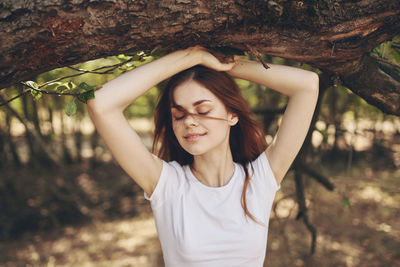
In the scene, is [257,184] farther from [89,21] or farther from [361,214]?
[361,214]

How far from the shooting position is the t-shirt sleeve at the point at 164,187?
6.32 ft

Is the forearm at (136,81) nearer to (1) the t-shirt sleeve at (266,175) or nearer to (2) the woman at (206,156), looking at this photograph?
(2) the woman at (206,156)

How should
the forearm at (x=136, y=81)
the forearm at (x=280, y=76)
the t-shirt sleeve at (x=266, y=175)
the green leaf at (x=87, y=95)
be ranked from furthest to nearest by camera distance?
1. the t-shirt sleeve at (x=266, y=175)
2. the forearm at (x=280, y=76)
3. the forearm at (x=136, y=81)
4. the green leaf at (x=87, y=95)

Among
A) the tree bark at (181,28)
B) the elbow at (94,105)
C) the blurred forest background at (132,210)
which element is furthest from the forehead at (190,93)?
the blurred forest background at (132,210)

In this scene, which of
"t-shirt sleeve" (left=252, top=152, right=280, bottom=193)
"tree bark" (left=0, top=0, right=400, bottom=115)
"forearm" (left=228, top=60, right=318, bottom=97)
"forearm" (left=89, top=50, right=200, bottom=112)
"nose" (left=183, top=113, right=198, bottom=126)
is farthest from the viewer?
"t-shirt sleeve" (left=252, top=152, right=280, bottom=193)

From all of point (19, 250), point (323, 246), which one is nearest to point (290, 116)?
point (323, 246)

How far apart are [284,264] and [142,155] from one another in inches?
180

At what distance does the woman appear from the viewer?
1752 mm

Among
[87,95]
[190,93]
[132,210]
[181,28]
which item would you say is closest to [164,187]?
[190,93]

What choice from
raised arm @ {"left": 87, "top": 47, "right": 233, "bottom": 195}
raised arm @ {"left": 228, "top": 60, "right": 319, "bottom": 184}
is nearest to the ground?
raised arm @ {"left": 228, "top": 60, "right": 319, "bottom": 184}

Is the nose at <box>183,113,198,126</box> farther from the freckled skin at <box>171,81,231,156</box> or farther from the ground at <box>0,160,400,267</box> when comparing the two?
the ground at <box>0,160,400,267</box>

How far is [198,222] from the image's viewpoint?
193cm

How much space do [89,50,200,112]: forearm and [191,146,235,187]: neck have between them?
64cm

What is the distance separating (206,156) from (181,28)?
0.93 metres
